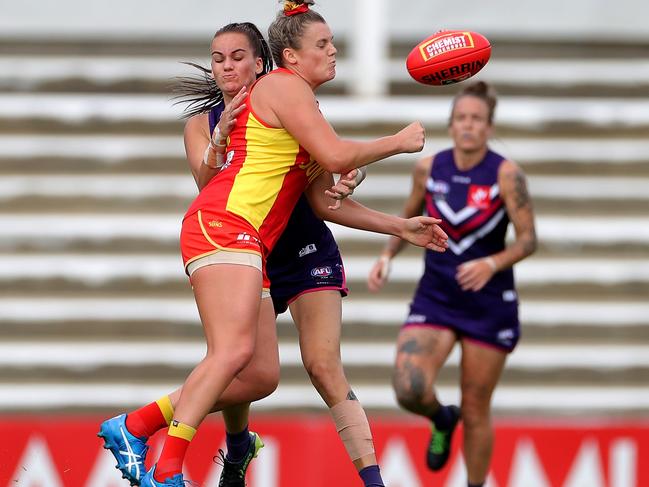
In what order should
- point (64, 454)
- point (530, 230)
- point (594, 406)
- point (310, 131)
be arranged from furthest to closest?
point (594, 406) < point (64, 454) < point (530, 230) < point (310, 131)

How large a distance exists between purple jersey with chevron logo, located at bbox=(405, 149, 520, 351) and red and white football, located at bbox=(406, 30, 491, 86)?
1.71m

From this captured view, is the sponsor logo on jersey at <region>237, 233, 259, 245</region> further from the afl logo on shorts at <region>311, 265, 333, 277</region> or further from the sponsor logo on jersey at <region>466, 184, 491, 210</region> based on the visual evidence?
the sponsor logo on jersey at <region>466, 184, 491, 210</region>

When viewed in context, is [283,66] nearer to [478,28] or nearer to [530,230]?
[530,230]

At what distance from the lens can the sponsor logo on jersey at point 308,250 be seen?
555 cm

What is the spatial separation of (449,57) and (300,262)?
3.55 feet

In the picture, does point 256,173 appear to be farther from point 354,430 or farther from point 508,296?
point 508,296

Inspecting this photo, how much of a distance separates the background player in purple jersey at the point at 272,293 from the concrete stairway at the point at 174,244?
457 centimetres

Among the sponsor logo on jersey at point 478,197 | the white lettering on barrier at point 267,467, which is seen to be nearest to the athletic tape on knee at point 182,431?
the sponsor logo on jersey at point 478,197

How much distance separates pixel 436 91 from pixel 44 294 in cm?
358

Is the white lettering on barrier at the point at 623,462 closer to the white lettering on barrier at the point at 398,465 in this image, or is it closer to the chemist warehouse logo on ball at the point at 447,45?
the white lettering on barrier at the point at 398,465

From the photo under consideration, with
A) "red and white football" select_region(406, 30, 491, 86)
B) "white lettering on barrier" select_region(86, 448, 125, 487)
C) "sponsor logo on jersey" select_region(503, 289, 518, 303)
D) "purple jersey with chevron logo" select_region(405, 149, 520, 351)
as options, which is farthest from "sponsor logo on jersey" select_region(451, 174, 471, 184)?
"white lettering on barrier" select_region(86, 448, 125, 487)

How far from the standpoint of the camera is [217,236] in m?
4.96

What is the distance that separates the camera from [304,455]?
820cm

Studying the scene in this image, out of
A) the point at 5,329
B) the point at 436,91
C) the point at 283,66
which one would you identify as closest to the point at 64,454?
the point at 5,329
